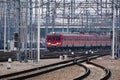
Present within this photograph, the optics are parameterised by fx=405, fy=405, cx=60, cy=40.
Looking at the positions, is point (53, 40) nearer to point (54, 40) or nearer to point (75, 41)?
point (54, 40)

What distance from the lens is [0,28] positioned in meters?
68.9

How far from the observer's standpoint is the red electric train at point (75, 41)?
56781mm

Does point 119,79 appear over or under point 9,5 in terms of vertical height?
under

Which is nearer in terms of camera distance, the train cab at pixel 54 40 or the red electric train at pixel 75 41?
the train cab at pixel 54 40

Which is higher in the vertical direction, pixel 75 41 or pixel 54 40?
pixel 54 40

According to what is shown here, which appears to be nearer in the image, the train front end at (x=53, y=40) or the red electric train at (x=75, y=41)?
the train front end at (x=53, y=40)

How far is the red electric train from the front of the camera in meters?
56.8

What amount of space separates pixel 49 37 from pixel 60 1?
9.57 m

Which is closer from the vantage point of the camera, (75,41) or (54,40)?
(54,40)

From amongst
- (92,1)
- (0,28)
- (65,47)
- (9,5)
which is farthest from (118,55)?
(0,28)

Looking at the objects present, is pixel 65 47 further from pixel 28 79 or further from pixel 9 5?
pixel 28 79

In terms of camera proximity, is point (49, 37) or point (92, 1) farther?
point (49, 37)

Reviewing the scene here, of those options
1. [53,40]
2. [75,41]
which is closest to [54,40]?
[53,40]

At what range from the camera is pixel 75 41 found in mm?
59531
